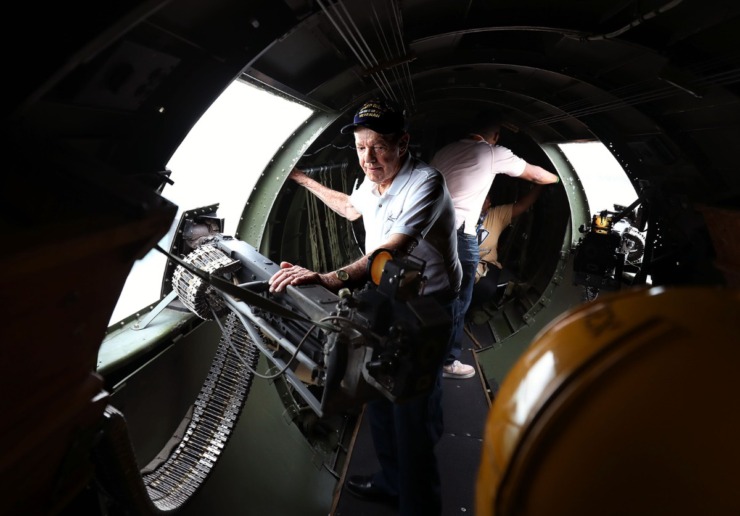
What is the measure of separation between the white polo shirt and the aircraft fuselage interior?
2.20 feet

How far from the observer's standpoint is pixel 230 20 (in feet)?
5.07

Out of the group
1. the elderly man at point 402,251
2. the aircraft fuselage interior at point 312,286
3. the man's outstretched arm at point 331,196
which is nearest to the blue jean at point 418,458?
the elderly man at point 402,251

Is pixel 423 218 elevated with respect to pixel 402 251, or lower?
elevated

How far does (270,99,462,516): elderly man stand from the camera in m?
2.12

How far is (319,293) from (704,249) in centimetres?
338

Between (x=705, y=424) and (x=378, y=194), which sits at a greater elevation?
(x=378, y=194)

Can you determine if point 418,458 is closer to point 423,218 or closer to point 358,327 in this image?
point 358,327

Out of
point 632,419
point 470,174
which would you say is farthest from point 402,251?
point 470,174

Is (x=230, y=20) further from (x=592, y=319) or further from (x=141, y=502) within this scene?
(x=141, y=502)

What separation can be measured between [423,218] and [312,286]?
0.81m

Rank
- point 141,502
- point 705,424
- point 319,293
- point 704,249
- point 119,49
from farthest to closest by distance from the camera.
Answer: point 704,249 → point 319,293 → point 141,502 → point 119,49 → point 705,424

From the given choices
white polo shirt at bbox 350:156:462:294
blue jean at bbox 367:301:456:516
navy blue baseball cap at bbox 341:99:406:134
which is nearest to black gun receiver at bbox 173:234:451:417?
blue jean at bbox 367:301:456:516

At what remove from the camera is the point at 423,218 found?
2.23 meters

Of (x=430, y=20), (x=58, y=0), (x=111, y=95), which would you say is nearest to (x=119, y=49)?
(x=111, y=95)
